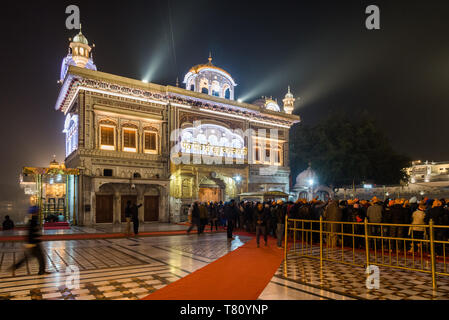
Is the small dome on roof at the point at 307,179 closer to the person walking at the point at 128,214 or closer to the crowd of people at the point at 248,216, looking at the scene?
the crowd of people at the point at 248,216

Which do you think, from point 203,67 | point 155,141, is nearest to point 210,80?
point 203,67

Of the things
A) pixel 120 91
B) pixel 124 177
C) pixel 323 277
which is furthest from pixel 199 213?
pixel 120 91

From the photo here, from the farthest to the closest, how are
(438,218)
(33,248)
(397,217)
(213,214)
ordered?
1. (213,214)
2. (397,217)
3. (438,218)
4. (33,248)

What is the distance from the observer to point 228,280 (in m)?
6.71

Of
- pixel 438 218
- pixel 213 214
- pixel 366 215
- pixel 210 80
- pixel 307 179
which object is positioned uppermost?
pixel 210 80

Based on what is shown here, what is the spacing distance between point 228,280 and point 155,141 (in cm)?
1905

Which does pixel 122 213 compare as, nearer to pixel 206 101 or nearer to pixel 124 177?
pixel 124 177

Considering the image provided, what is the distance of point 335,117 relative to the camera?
37156 mm

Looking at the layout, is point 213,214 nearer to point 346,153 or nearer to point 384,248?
point 384,248

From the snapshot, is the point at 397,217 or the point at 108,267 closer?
the point at 108,267

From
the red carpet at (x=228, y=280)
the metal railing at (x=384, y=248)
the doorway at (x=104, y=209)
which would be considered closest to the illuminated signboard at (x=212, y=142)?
the doorway at (x=104, y=209)

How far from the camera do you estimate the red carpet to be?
565cm

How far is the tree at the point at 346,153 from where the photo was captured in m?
33.3

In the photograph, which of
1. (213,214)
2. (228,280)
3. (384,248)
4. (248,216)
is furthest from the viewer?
(213,214)
